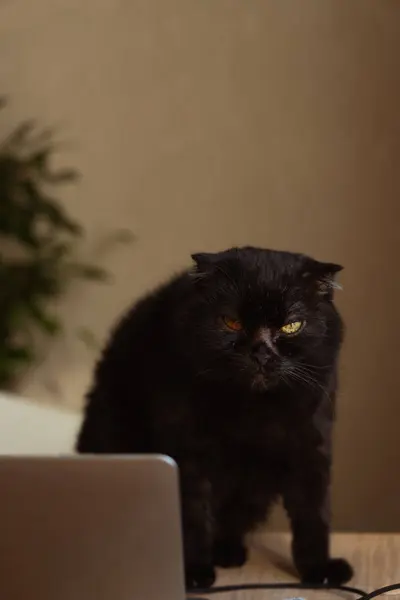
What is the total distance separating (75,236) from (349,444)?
90cm

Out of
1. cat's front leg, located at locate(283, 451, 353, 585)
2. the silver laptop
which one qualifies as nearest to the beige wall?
cat's front leg, located at locate(283, 451, 353, 585)

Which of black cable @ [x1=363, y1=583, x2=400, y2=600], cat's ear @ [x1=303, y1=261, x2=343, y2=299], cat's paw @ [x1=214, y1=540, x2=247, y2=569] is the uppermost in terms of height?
cat's ear @ [x1=303, y1=261, x2=343, y2=299]

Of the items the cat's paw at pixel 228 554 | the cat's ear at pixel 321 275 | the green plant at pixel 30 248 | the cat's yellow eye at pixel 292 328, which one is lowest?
the cat's paw at pixel 228 554

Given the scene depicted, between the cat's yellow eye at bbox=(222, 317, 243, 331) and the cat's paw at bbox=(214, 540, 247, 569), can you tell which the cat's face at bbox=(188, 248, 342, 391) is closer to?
the cat's yellow eye at bbox=(222, 317, 243, 331)

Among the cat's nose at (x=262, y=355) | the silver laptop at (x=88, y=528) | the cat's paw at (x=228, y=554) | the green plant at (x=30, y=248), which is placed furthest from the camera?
the green plant at (x=30, y=248)

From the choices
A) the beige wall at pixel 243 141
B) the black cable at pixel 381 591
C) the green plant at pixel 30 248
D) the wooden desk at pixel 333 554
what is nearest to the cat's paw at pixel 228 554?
the wooden desk at pixel 333 554

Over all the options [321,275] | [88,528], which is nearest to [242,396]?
[321,275]

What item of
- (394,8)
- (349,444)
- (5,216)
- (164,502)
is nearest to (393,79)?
(394,8)

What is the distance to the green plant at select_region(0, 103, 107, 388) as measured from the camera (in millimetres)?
1899

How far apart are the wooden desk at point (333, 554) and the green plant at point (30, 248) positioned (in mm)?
1023

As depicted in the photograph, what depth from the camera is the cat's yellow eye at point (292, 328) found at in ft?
2.75

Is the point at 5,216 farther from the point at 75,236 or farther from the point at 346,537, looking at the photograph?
the point at 346,537

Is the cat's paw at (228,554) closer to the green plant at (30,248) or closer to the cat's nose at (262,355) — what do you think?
the cat's nose at (262,355)

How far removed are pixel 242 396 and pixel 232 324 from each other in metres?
0.08
